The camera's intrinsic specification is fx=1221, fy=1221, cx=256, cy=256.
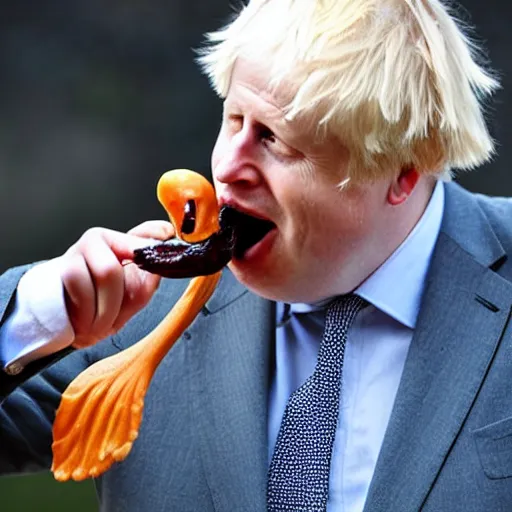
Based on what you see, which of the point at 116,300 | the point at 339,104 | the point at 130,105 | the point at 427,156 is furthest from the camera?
the point at 130,105

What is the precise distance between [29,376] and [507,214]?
660mm

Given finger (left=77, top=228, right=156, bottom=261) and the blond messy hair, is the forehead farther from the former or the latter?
finger (left=77, top=228, right=156, bottom=261)

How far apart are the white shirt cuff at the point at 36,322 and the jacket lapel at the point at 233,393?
0.28 m

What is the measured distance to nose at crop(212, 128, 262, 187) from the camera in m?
1.34

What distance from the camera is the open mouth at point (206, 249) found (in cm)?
123

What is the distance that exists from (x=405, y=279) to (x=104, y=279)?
0.44m

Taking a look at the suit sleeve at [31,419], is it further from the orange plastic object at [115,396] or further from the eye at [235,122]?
the eye at [235,122]

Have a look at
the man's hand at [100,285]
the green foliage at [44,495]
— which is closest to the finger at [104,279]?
the man's hand at [100,285]

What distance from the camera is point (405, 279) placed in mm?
1481

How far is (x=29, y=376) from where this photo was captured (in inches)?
50.0

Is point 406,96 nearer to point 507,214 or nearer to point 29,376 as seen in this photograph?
point 507,214

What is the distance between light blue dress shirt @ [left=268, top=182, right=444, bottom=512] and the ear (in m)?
0.07

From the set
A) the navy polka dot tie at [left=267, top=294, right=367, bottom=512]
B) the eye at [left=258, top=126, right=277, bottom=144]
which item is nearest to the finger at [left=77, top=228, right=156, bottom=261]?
the eye at [left=258, top=126, right=277, bottom=144]

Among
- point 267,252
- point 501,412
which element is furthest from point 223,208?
point 501,412
